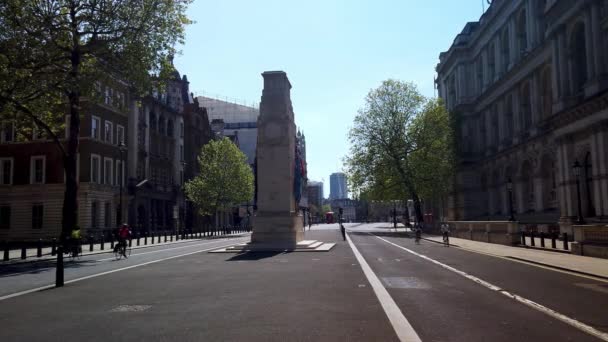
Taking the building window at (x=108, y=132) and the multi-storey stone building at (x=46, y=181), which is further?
the building window at (x=108, y=132)

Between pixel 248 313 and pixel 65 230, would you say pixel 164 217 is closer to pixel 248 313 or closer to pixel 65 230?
pixel 65 230

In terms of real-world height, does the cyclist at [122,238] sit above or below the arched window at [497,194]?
below

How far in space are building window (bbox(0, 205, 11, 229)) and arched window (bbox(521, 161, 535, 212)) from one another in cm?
5068

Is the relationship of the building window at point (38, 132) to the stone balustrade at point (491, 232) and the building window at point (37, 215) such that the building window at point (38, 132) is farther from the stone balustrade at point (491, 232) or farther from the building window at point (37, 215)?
the stone balustrade at point (491, 232)

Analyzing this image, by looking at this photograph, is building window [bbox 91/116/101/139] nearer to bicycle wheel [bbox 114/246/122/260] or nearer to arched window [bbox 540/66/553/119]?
bicycle wheel [bbox 114/246/122/260]

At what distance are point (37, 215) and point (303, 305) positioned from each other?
147 feet

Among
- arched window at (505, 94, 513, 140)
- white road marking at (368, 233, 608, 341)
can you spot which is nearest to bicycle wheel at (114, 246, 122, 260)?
white road marking at (368, 233, 608, 341)

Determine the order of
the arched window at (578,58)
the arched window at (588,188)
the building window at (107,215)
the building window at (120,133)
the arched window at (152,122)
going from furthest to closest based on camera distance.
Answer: the arched window at (152,122) < the building window at (120,133) < the building window at (107,215) < the arched window at (578,58) < the arched window at (588,188)

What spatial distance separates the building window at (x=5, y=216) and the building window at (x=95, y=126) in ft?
35.0

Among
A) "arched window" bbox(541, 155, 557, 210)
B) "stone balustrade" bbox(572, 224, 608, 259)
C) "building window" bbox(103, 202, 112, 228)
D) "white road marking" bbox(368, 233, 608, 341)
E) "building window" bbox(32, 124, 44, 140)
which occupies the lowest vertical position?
"white road marking" bbox(368, 233, 608, 341)

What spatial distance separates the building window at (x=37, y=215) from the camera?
4734cm

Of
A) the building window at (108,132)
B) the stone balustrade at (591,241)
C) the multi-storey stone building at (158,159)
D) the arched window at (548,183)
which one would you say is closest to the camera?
the stone balustrade at (591,241)

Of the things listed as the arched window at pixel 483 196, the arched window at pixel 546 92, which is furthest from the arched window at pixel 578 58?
the arched window at pixel 483 196

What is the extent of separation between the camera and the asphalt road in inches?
308
